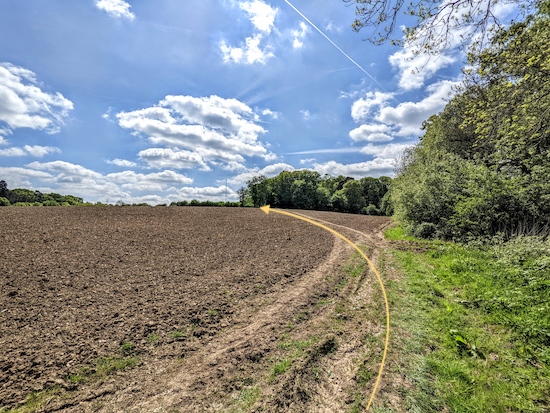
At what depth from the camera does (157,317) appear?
18.1 ft

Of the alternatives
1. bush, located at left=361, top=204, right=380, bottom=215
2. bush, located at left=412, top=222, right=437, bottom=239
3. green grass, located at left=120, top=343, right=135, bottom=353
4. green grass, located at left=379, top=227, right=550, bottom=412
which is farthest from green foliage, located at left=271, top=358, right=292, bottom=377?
bush, located at left=361, top=204, right=380, bottom=215

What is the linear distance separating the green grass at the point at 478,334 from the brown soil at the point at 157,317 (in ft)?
3.32

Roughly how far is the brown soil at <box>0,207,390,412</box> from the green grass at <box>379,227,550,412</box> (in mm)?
1013

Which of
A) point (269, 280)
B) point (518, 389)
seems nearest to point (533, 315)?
point (518, 389)

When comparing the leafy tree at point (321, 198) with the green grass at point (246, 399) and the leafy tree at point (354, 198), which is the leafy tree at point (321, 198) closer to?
the leafy tree at point (354, 198)

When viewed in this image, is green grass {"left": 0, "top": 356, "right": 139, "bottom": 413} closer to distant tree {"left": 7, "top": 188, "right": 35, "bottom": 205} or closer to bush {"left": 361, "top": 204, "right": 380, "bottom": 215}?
distant tree {"left": 7, "top": 188, "right": 35, "bottom": 205}

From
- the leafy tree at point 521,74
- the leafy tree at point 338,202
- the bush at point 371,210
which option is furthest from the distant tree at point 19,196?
the bush at point 371,210

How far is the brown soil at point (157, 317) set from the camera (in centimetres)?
355

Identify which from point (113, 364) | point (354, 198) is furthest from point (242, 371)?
point (354, 198)

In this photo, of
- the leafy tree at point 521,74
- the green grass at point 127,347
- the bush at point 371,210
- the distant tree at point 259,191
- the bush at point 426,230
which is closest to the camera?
the green grass at point 127,347

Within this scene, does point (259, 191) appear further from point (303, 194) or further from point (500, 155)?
point (500, 155)

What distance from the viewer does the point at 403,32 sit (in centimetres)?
609

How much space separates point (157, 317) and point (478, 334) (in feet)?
23.5

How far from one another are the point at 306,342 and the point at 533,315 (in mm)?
4895
